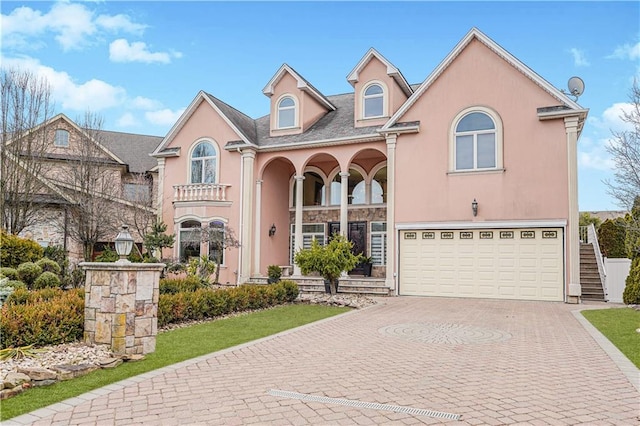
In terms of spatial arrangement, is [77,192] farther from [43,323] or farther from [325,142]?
[43,323]

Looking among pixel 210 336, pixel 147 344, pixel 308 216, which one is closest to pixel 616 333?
pixel 210 336

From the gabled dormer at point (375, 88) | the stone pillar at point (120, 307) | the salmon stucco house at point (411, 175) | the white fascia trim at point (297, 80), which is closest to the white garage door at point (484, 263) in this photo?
the salmon stucco house at point (411, 175)

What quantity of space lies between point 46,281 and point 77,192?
9.34 m

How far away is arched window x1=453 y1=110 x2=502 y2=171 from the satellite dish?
3.00 metres

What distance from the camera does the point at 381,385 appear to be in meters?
5.54

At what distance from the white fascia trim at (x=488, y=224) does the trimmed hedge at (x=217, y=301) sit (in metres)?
4.97

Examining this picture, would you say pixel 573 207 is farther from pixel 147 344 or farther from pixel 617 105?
pixel 147 344

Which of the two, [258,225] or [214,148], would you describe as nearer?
[258,225]

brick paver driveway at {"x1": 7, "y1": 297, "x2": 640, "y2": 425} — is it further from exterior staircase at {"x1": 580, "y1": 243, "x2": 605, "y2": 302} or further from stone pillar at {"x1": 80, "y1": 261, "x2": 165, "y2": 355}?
exterior staircase at {"x1": 580, "y1": 243, "x2": 605, "y2": 302}

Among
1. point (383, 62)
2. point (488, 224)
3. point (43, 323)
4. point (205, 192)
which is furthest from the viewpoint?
point (205, 192)

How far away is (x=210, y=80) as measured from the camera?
22703 mm

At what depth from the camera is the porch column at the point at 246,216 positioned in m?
19.6

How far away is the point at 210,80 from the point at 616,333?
1945 centimetres

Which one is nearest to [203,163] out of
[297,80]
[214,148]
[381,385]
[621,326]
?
[214,148]
